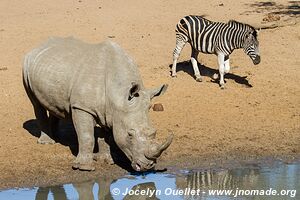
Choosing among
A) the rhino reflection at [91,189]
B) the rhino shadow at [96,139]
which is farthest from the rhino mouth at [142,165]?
the rhino shadow at [96,139]

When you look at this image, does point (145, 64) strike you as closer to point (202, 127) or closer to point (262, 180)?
point (202, 127)

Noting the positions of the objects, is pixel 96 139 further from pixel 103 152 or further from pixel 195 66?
pixel 195 66

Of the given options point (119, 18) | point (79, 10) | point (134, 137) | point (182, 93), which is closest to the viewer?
point (134, 137)

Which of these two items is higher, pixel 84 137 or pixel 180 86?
pixel 84 137

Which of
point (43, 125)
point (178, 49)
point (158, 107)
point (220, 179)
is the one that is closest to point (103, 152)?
point (43, 125)

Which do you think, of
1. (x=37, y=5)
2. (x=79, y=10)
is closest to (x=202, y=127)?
(x=79, y=10)

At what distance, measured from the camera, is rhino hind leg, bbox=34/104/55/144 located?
10570 mm

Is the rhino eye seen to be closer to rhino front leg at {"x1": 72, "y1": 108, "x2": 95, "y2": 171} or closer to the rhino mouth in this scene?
the rhino mouth

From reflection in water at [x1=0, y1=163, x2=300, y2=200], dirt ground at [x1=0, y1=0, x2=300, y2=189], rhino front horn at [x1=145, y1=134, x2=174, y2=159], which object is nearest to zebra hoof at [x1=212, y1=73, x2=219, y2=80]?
dirt ground at [x1=0, y1=0, x2=300, y2=189]

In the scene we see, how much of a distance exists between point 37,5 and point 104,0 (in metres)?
2.39

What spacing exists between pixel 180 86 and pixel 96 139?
13.2ft

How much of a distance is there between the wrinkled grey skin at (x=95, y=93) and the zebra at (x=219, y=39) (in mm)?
4460

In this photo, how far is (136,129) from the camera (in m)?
8.77

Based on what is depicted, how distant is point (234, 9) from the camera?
21984 millimetres
